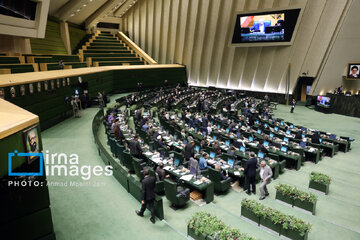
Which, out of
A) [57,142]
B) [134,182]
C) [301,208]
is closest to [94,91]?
[57,142]

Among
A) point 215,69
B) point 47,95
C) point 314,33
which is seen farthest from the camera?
point 215,69

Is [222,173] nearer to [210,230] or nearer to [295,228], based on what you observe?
[295,228]

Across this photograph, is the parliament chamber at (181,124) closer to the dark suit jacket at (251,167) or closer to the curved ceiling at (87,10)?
the dark suit jacket at (251,167)

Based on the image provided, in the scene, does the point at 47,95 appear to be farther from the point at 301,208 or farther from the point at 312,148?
the point at 312,148

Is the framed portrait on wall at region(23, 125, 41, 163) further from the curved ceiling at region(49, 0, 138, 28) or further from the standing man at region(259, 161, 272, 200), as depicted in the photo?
the curved ceiling at region(49, 0, 138, 28)

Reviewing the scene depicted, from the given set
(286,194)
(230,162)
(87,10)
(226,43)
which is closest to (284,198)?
(286,194)

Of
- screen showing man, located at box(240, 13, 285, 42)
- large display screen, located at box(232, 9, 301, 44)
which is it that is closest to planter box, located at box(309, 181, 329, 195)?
large display screen, located at box(232, 9, 301, 44)

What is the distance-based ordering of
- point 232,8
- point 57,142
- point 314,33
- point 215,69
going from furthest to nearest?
point 215,69 < point 232,8 < point 314,33 < point 57,142

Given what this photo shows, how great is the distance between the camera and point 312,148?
1165 cm

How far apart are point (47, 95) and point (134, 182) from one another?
8.41 metres

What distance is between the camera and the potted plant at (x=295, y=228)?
5578 mm

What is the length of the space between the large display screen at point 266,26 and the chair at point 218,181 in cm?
2091

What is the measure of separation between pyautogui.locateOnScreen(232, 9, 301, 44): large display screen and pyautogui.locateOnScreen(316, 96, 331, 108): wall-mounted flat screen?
20.7 feet

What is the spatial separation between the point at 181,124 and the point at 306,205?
8990mm
